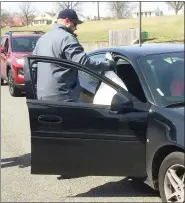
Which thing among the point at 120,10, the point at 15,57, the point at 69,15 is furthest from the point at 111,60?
the point at 120,10

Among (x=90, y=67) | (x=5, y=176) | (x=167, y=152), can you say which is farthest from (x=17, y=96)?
(x=167, y=152)

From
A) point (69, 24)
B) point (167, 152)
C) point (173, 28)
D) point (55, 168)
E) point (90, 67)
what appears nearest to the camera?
point (167, 152)

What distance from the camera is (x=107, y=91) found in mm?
→ 3740

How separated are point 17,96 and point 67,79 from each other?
6.75 meters

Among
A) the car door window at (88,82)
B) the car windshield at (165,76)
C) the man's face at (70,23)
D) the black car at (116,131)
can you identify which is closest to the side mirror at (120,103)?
the black car at (116,131)

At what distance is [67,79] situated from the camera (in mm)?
4016

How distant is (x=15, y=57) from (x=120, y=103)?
761 cm

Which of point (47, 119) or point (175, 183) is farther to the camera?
point (47, 119)

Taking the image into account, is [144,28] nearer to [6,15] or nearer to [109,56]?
[6,15]

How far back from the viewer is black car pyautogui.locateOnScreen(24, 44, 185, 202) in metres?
3.39

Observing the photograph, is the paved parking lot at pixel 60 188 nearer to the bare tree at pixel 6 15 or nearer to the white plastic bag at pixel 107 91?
the white plastic bag at pixel 107 91

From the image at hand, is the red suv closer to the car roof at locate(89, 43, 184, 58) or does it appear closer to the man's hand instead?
the man's hand

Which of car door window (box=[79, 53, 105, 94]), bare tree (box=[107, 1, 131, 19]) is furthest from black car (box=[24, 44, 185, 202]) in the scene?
bare tree (box=[107, 1, 131, 19])

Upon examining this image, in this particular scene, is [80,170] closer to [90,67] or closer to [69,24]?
[90,67]
